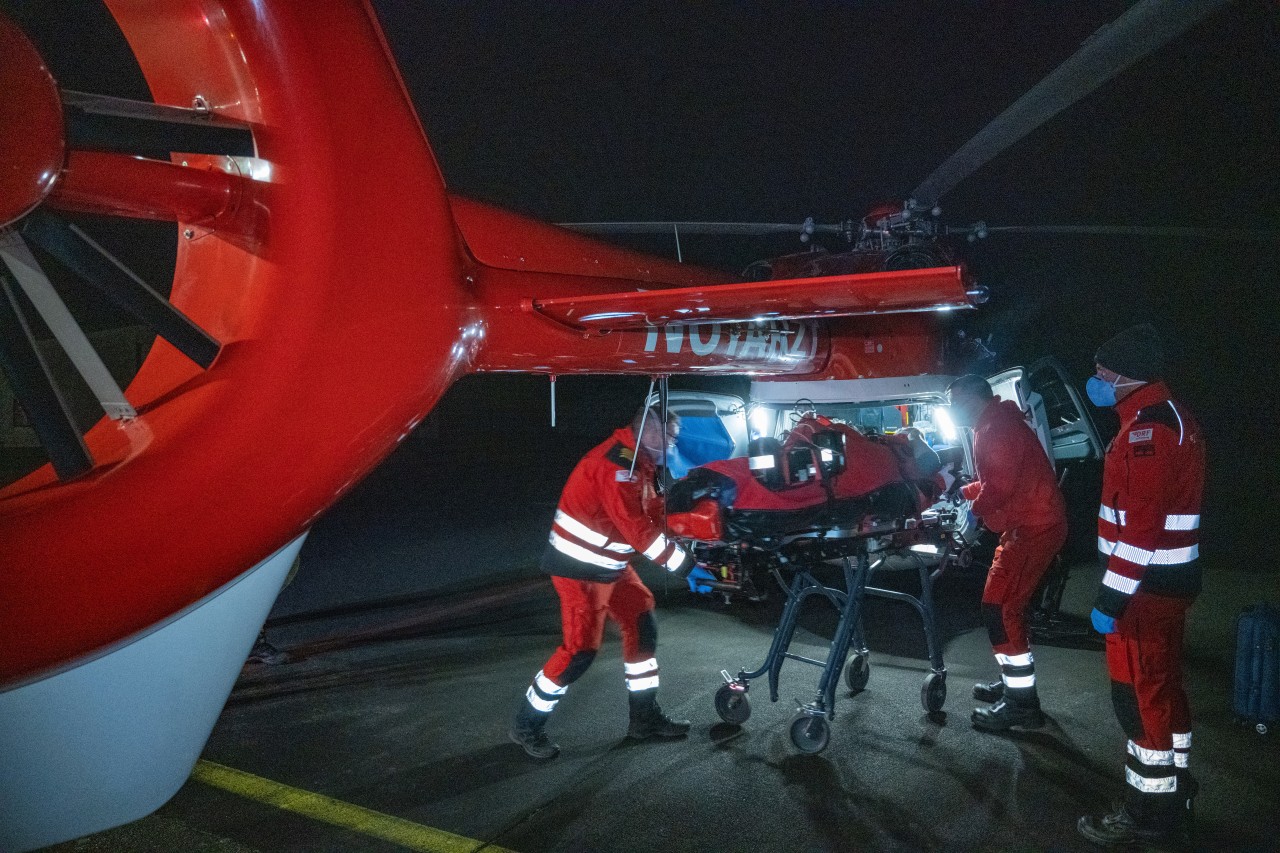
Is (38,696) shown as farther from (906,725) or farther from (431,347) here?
(906,725)

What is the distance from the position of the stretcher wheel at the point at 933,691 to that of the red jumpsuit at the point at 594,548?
149cm

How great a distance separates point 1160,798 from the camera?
9.03 feet

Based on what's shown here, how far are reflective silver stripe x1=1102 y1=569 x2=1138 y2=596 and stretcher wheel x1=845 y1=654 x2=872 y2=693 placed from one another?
→ 1.67m

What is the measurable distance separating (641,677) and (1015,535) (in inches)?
83.4

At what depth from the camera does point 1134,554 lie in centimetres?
279

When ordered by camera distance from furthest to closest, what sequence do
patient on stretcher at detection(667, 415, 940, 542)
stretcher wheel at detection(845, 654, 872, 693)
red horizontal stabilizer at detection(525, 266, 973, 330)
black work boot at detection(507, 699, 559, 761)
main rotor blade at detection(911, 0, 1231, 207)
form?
stretcher wheel at detection(845, 654, 872, 693), black work boot at detection(507, 699, 559, 761), patient on stretcher at detection(667, 415, 940, 542), main rotor blade at detection(911, 0, 1231, 207), red horizontal stabilizer at detection(525, 266, 973, 330)

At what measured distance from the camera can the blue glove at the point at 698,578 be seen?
598 centimetres

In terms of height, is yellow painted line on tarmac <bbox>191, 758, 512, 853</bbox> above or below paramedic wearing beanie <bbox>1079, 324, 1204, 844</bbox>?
below

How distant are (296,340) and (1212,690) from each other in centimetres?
516

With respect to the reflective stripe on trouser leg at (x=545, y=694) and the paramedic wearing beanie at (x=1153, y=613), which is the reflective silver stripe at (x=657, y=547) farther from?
the paramedic wearing beanie at (x=1153, y=613)

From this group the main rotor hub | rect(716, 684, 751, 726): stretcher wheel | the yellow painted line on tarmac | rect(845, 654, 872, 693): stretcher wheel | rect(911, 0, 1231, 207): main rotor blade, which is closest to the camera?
the main rotor hub

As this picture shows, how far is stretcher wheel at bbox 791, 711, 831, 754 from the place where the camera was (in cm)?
350

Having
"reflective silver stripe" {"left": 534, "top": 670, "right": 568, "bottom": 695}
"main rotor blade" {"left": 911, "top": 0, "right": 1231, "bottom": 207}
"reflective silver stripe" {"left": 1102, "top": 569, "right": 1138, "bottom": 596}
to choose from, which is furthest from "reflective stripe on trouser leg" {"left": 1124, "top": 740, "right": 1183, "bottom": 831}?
"main rotor blade" {"left": 911, "top": 0, "right": 1231, "bottom": 207}

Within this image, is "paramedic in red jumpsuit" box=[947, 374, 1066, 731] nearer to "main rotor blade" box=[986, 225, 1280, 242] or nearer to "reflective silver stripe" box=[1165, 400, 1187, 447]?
"reflective silver stripe" box=[1165, 400, 1187, 447]
